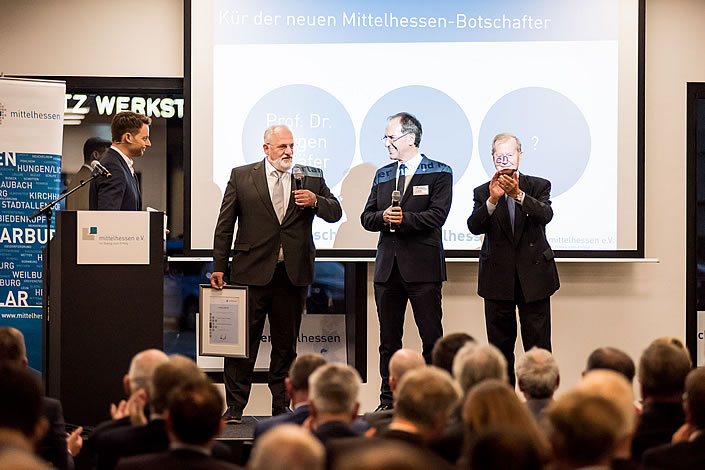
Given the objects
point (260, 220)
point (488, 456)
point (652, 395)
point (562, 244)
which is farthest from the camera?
point (562, 244)

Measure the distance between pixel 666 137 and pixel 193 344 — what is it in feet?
12.5

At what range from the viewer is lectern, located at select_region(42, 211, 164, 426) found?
4.75 meters

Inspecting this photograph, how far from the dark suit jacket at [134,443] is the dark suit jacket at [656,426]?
1612 mm

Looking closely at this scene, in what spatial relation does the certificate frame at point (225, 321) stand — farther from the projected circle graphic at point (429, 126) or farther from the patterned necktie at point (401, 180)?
the projected circle graphic at point (429, 126)

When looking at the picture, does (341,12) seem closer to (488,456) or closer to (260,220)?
(260,220)

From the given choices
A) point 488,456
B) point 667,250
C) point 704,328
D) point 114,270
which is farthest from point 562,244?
point 488,456

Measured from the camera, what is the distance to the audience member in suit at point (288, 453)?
5.80 feet

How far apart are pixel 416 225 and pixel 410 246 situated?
0.16 m

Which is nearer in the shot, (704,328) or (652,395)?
(652,395)

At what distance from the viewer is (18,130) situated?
615 cm

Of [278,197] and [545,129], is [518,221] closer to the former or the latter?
[545,129]

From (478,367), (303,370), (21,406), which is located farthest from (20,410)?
(478,367)

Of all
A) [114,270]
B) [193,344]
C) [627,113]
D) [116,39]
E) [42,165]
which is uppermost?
[116,39]

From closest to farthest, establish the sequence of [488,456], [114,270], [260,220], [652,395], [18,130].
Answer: [488,456] < [652,395] < [114,270] < [260,220] < [18,130]
